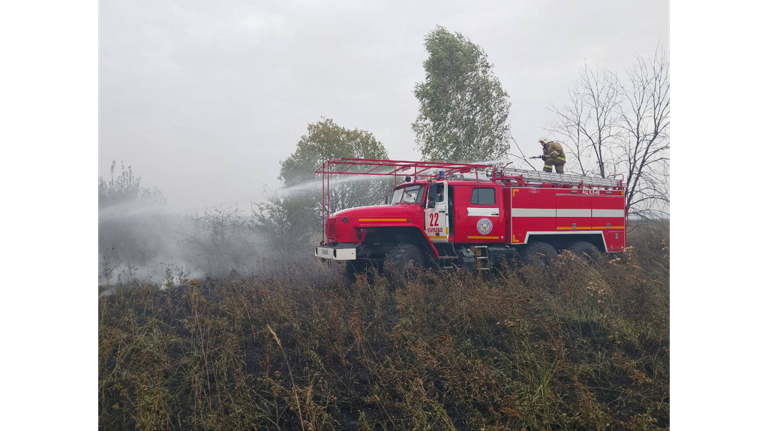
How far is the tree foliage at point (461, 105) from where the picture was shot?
1950cm

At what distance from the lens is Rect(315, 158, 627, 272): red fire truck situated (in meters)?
9.02

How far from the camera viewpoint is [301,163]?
19.1m

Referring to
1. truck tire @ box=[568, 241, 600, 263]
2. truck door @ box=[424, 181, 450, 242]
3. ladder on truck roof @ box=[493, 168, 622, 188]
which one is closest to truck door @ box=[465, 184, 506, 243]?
ladder on truck roof @ box=[493, 168, 622, 188]

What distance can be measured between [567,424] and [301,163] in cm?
1704

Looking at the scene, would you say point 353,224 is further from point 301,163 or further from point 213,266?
point 301,163

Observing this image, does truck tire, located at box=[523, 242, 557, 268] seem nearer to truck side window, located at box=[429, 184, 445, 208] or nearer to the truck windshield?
truck side window, located at box=[429, 184, 445, 208]

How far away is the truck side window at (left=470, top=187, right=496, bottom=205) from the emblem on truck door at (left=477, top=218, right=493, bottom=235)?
0.40 metres

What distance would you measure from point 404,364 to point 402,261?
4529 millimetres

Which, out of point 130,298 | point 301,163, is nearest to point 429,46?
point 301,163

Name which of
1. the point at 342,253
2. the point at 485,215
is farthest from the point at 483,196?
the point at 342,253

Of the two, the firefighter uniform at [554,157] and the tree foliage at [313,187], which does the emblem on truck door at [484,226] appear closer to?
the firefighter uniform at [554,157]

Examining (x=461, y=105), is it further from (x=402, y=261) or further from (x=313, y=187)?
(x=402, y=261)

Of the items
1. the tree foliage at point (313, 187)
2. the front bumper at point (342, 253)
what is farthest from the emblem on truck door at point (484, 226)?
the tree foliage at point (313, 187)

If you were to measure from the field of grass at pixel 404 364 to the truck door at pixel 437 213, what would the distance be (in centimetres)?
242
